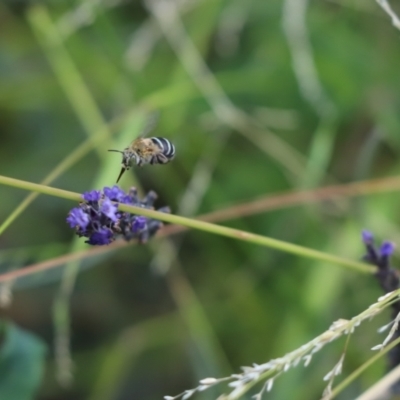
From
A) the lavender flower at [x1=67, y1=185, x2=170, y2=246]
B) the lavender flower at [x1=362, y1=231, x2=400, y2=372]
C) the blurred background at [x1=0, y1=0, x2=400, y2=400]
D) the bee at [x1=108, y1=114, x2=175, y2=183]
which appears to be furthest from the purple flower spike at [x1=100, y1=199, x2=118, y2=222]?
the blurred background at [x1=0, y1=0, x2=400, y2=400]

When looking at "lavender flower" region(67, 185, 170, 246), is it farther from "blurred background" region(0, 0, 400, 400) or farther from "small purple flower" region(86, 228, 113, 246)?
"blurred background" region(0, 0, 400, 400)

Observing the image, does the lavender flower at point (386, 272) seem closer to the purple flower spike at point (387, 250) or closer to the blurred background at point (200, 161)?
the purple flower spike at point (387, 250)

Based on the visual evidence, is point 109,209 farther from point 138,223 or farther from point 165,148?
point 165,148

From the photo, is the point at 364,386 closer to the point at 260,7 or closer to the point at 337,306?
the point at 337,306

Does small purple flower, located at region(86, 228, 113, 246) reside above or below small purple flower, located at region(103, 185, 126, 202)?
below

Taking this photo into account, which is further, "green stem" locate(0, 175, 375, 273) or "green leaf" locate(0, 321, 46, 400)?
"green leaf" locate(0, 321, 46, 400)

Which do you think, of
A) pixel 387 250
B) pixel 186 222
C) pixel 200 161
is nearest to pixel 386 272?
pixel 387 250

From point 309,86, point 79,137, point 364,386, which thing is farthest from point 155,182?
point 364,386
